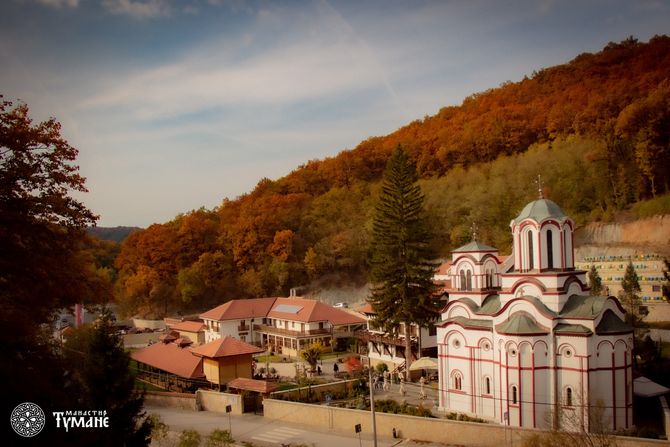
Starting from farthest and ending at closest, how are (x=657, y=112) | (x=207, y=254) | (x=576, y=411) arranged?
(x=207, y=254) < (x=657, y=112) < (x=576, y=411)

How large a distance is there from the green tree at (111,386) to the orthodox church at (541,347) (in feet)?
41.1

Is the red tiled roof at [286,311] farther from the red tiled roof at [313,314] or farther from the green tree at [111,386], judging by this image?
the green tree at [111,386]

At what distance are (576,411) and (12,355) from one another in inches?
709

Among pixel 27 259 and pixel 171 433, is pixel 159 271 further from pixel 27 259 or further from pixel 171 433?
pixel 27 259

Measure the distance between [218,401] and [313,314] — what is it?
48.4 feet

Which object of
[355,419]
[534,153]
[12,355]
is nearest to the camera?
[12,355]

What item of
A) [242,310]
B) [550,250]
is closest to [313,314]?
[242,310]

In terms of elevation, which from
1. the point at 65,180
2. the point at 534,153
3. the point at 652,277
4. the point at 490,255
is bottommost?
the point at 652,277

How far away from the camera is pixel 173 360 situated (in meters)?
32.6

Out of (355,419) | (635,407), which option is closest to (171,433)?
(355,419)

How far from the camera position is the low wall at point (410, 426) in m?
19.5

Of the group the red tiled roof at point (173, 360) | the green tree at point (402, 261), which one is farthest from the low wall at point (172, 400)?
the green tree at point (402, 261)

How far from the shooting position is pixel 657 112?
49.5 m

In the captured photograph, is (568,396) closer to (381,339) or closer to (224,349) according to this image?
(381,339)
